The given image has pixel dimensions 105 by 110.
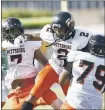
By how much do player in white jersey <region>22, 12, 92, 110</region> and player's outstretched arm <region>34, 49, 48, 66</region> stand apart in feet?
0.50

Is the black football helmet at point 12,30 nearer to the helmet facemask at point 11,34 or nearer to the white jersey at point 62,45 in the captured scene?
the helmet facemask at point 11,34

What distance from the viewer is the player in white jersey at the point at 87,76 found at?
496cm

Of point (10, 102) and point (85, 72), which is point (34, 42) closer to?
point (10, 102)

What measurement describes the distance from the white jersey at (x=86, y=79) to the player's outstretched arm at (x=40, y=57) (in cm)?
115

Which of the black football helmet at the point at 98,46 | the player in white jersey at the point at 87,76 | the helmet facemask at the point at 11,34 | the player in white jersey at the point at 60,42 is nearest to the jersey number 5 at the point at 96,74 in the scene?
the player in white jersey at the point at 87,76

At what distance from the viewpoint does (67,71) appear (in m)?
5.18

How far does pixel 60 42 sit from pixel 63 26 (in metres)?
0.18

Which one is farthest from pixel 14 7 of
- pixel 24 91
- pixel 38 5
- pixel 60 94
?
pixel 24 91

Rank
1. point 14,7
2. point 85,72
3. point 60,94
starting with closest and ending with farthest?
point 85,72
point 60,94
point 14,7

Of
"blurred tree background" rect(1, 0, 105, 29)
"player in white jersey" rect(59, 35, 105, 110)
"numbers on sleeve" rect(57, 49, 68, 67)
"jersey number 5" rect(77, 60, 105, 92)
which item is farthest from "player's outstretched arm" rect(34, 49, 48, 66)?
"blurred tree background" rect(1, 0, 105, 29)

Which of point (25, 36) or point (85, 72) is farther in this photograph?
point (25, 36)

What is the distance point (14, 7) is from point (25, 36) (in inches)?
686

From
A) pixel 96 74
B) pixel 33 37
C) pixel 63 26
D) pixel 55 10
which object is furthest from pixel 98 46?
pixel 55 10

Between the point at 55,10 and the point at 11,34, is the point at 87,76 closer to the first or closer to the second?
the point at 11,34
